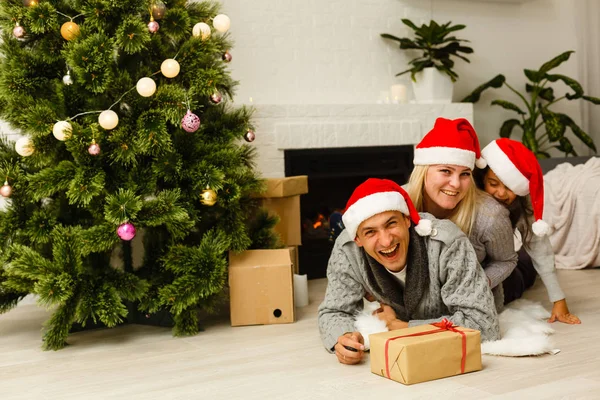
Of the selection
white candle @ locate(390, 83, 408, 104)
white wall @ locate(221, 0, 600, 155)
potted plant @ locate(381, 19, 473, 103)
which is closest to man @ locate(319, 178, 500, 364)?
white wall @ locate(221, 0, 600, 155)

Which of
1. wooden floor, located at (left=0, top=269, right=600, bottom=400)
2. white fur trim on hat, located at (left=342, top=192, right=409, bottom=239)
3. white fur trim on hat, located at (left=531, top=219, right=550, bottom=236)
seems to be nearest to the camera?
wooden floor, located at (left=0, top=269, right=600, bottom=400)

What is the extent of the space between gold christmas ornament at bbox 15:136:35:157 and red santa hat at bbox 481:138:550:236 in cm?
169

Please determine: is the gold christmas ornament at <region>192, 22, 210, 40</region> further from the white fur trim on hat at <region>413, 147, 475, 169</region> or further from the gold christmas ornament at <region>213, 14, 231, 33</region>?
the white fur trim on hat at <region>413, 147, 475, 169</region>

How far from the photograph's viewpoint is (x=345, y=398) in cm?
198

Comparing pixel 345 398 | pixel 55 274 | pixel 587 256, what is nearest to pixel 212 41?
pixel 55 274

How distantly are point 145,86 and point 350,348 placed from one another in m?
→ 1.20

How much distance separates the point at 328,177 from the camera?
4285 mm

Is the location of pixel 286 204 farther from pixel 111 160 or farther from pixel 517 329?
pixel 517 329

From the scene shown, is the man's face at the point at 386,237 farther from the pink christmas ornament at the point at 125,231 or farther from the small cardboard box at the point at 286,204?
the small cardboard box at the point at 286,204

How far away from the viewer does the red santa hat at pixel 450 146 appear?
2.58 m

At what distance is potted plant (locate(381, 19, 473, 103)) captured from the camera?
14.9 feet

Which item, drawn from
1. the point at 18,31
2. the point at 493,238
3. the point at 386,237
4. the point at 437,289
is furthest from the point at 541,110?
the point at 18,31

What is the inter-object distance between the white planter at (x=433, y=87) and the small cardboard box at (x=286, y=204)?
54.9 inches

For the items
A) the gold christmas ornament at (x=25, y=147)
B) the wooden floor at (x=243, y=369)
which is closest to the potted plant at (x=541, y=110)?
the wooden floor at (x=243, y=369)
